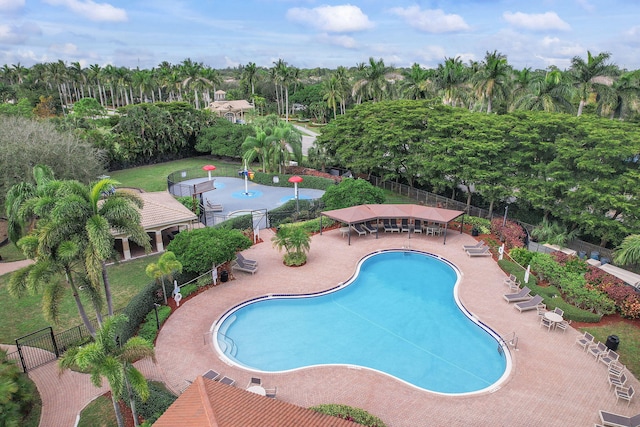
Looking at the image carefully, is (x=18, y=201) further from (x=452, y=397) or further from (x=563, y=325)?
(x=563, y=325)

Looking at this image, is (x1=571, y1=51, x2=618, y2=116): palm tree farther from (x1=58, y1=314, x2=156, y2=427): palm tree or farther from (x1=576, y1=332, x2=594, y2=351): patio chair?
(x1=58, y1=314, x2=156, y2=427): palm tree

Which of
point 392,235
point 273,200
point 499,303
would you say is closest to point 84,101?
point 273,200

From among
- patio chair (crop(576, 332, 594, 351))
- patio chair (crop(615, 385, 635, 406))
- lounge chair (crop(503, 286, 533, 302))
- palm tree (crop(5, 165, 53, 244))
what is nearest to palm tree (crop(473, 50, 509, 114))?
lounge chair (crop(503, 286, 533, 302))

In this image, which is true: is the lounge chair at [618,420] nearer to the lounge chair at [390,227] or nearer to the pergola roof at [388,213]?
the pergola roof at [388,213]

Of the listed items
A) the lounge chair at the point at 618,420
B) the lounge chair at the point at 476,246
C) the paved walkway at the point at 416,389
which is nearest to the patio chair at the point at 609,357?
the paved walkway at the point at 416,389

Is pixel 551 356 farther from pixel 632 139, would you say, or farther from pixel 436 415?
pixel 632 139

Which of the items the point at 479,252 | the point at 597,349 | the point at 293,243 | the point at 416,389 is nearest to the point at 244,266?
the point at 293,243
